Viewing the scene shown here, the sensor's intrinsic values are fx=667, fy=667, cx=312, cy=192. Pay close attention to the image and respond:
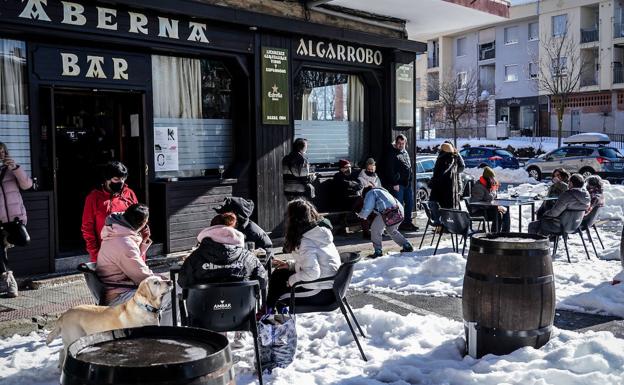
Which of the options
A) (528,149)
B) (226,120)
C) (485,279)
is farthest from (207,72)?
(528,149)

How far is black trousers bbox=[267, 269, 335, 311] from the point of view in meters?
5.23

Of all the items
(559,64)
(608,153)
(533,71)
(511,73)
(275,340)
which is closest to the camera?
(275,340)

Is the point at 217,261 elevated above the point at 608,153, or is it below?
below

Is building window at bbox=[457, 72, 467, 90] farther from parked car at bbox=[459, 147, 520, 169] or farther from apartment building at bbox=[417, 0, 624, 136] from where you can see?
parked car at bbox=[459, 147, 520, 169]

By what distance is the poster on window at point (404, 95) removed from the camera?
1269 centimetres

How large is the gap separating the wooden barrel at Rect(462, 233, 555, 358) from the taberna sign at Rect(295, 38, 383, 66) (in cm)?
670

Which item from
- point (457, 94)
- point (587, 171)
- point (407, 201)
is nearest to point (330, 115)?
point (407, 201)

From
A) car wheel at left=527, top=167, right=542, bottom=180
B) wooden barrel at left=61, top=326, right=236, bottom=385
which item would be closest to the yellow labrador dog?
wooden barrel at left=61, top=326, right=236, bottom=385

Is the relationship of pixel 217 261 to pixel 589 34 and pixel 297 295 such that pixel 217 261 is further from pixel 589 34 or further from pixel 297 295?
pixel 589 34

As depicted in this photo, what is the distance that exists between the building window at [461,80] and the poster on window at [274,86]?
39.3 meters

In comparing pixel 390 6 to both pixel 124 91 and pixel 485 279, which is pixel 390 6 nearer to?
pixel 124 91

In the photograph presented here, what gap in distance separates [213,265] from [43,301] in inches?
126

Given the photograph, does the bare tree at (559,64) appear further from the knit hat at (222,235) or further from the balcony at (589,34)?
the knit hat at (222,235)

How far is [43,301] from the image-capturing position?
7.02 m
